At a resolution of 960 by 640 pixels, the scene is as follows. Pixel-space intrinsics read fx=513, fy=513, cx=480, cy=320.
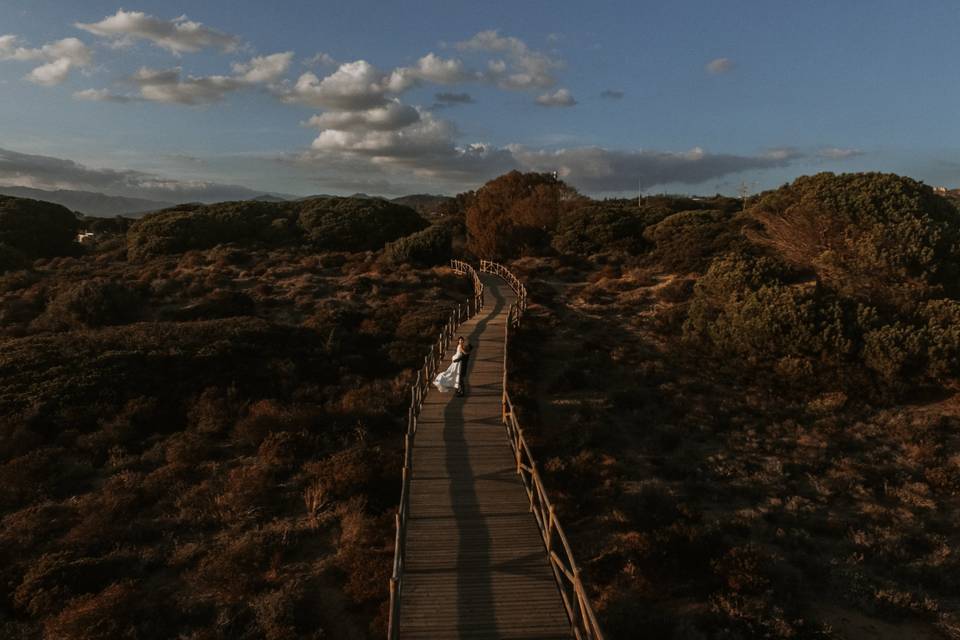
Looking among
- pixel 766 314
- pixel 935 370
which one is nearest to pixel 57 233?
pixel 766 314

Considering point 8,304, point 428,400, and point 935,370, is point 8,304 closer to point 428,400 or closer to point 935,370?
point 428,400

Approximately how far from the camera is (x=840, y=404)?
16.1m

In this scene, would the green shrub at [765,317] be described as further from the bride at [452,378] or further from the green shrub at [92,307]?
the green shrub at [92,307]

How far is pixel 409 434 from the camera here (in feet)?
39.8

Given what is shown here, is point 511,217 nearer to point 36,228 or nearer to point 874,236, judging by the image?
point 874,236

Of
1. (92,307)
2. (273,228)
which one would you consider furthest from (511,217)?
(92,307)

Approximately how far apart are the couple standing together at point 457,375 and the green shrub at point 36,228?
150ft

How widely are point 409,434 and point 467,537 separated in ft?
11.4

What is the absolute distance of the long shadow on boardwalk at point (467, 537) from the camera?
24.5 ft

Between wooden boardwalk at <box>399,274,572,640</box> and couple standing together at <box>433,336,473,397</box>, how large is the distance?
0.84m

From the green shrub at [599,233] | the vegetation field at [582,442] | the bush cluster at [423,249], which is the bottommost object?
the vegetation field at [582,442]

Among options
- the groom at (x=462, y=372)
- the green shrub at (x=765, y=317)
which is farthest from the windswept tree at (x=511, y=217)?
the groom at (x=462, y=372)

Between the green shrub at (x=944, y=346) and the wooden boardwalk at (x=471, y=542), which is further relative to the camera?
the green shrub at (x=944, y=346)

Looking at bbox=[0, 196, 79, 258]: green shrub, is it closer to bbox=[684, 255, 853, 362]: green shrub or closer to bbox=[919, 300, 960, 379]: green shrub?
bbox=[684, 255, 853, 362]: green shrub
